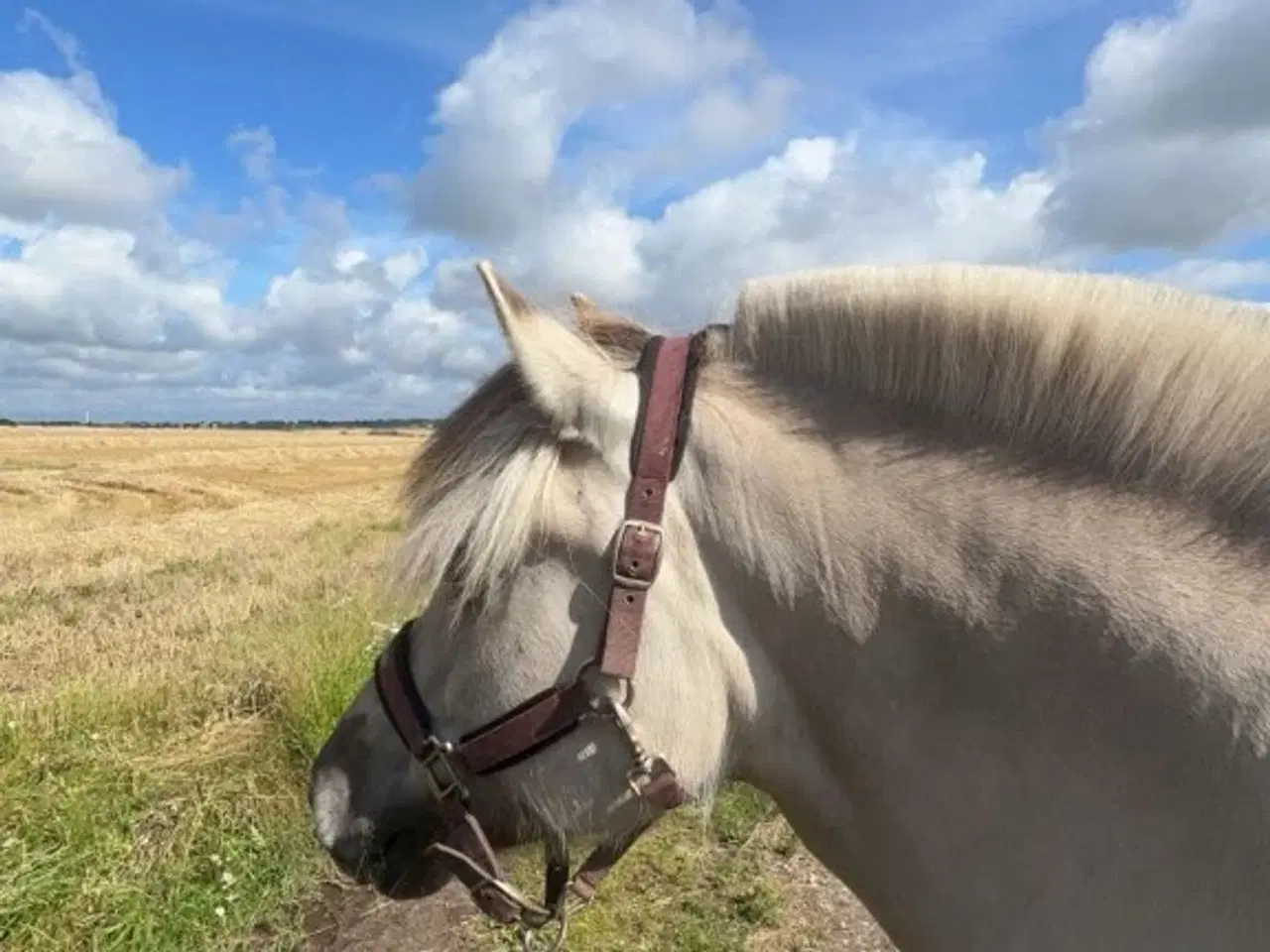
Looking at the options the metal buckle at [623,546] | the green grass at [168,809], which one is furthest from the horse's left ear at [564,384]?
the green grass at [168,809]

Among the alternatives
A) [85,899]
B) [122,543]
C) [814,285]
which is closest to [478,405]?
[814,285]

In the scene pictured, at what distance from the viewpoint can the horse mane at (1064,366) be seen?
72.3 inches

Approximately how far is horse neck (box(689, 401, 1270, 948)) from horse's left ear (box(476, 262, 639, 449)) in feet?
0.64

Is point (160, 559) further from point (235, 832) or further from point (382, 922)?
point (382, 922)

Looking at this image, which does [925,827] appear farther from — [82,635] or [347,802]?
[82,635]

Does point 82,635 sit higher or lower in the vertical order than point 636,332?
lower

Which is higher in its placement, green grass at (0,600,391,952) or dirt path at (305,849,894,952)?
green grass at (0,600,391,952)

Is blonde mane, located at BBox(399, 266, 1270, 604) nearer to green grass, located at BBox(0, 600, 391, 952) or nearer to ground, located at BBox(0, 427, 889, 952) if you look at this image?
ground, located at BBox(0, 427, 889, 952)

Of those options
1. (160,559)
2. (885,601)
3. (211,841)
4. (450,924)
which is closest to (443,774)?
(885,601)

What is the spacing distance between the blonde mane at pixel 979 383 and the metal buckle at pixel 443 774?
347 mm

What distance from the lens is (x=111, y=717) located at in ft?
23.6

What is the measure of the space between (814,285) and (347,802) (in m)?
1.50

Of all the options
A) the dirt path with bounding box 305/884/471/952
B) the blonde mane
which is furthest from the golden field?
the dirt path with bounding box 305/884/471/952

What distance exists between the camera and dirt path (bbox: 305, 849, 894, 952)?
16.9 ft
